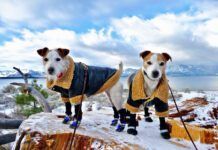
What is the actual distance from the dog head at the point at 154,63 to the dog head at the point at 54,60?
A: 130 centimetres

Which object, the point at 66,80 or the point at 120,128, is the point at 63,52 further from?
the point at 120,128

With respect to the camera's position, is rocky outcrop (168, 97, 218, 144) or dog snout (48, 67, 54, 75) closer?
dog snout (48, 67, 54, 75)

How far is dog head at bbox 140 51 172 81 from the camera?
4625 millimetres

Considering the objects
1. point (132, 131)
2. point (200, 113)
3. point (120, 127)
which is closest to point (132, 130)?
point (132, 131)

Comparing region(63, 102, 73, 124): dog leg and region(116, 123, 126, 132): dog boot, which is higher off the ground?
region(63, 102, 73, 124): dog leg

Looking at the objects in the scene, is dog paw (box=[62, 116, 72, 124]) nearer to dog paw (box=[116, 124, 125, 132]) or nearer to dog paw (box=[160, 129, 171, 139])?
dog paw (box=[116, 124, 125, 132])

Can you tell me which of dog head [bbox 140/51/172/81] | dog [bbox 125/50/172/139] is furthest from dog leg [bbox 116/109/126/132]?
dog head [bbox 140/51/172/81]

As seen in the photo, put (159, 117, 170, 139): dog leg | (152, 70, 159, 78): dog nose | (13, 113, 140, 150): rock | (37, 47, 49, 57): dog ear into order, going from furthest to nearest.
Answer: (159, 117, 170, 139): dog leg < (37, 47, 49, 57): dog ear < (152, 70, 159, 78): dog nose < (13, 113, 140, 150): rock

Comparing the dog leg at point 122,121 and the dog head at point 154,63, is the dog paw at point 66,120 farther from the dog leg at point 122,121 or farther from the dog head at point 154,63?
the dog head at point 154,63

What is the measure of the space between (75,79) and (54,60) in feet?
1.67

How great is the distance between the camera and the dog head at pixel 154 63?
4.62 m

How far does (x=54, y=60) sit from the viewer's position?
4.89 metres

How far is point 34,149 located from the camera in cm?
446

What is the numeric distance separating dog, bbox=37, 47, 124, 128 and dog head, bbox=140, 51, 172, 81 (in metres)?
1.01
